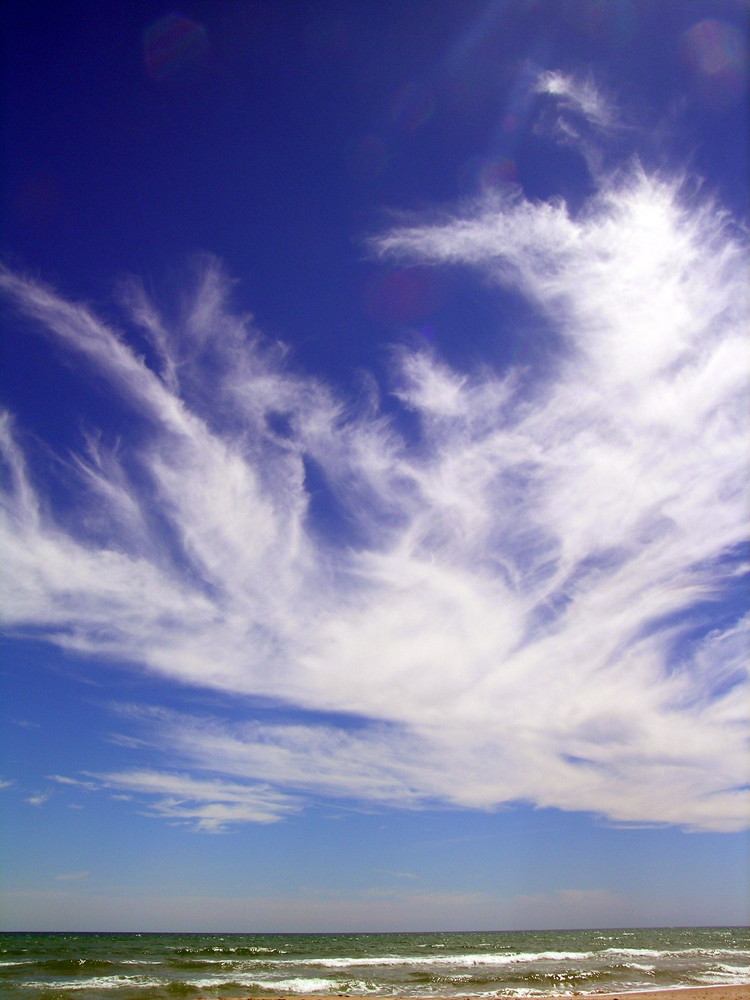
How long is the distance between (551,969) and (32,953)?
113 ft

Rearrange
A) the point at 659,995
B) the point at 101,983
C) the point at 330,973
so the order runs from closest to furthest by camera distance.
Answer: the point at 659,995
the point at 101,983
the point at 330,973

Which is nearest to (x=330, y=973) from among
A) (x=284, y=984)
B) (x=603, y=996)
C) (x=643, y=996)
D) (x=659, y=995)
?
(x=284, y=984)

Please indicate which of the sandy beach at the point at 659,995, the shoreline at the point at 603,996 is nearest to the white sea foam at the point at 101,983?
the shoreline at the point at 603,996

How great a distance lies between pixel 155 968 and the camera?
33.0m

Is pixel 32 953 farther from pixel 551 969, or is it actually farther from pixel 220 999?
pixel 551 969

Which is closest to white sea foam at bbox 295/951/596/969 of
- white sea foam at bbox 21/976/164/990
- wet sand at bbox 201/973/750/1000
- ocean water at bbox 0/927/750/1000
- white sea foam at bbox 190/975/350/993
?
ocean water at bbox 0/927/750/1000

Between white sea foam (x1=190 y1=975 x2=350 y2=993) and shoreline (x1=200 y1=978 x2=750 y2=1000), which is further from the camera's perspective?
white sea foam (x1=190 y1=975 x2=350 y2=993)

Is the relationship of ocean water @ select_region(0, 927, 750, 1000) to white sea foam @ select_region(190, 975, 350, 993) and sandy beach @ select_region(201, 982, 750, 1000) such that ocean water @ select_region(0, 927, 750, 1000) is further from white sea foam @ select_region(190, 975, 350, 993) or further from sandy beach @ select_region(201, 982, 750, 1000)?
sandy beach @ select_region(201, 982, 750, 1000)

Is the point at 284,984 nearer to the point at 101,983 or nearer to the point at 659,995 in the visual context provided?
the point at 101,983

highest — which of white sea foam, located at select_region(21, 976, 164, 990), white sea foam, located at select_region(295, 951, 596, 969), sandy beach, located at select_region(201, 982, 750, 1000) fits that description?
white sea foam, located at select_region(21, 976, 164, 990)

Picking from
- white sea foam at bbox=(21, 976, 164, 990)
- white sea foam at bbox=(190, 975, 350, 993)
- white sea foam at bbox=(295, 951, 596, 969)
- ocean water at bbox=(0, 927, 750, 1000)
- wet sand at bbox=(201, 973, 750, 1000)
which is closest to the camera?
→ wet sand at bbox=(201, 973, 750, 1000)

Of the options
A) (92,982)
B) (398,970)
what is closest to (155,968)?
(92,982)

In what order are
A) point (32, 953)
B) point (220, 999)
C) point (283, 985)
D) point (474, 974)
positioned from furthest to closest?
point (32, 953)
point (474, 974)
point (283, 985)
point (220, 999)

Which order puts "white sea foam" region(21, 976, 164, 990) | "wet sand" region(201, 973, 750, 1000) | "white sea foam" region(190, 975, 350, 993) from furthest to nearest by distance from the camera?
"white sea foam" region(190, 975, 350, 993) → "white sea foam" region(21, 976, 164, 990) → "wet sand" region(201, 973, 750, 1000)
